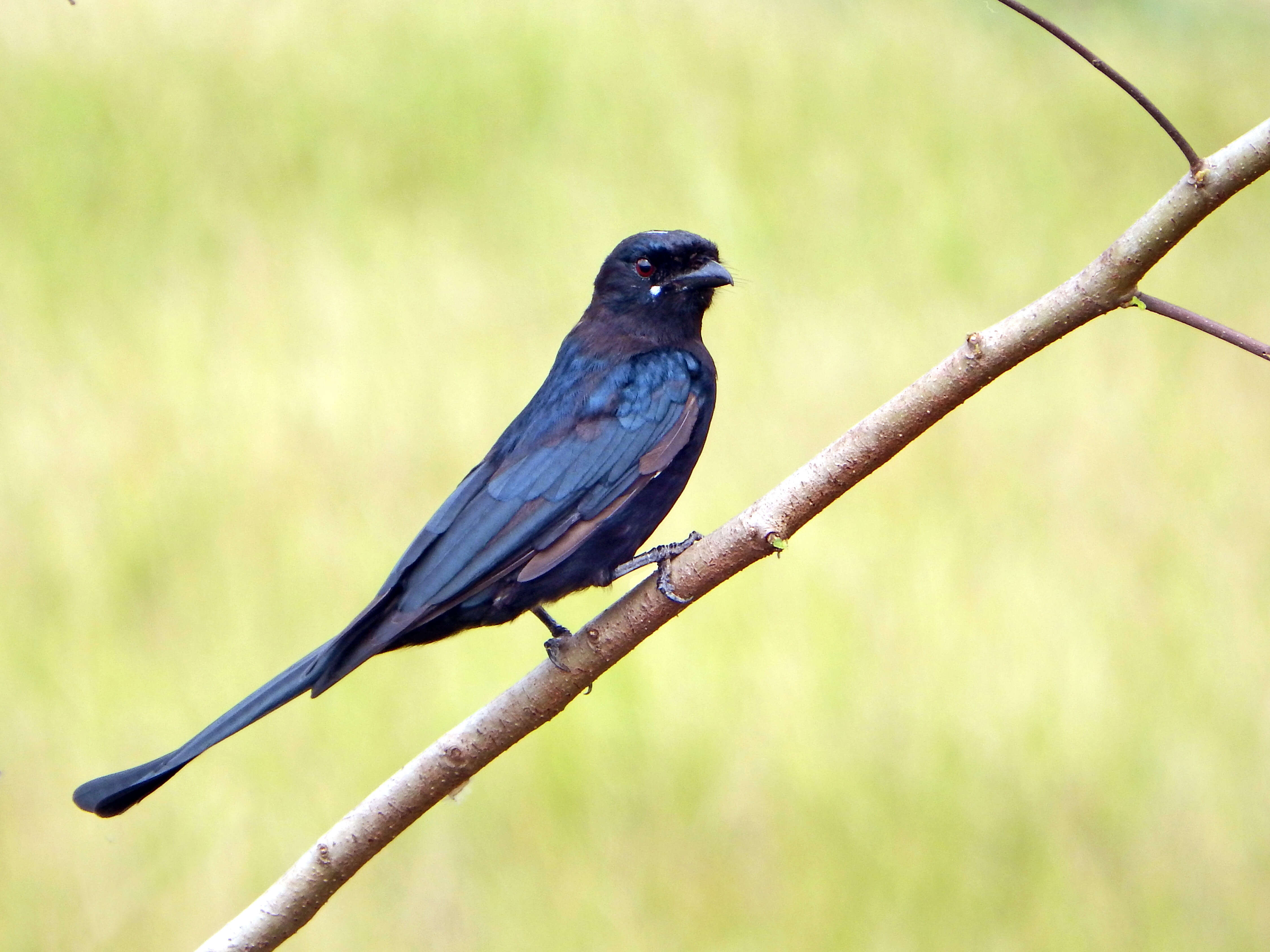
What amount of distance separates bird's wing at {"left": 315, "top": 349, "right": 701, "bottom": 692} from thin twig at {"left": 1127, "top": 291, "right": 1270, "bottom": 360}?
1148 millimetres

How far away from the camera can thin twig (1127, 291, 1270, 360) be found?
143cm

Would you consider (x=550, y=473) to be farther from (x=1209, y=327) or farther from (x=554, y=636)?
(x=1209, y=327)

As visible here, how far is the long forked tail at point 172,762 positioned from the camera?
6.20 feet

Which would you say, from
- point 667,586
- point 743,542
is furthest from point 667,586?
point 743,542

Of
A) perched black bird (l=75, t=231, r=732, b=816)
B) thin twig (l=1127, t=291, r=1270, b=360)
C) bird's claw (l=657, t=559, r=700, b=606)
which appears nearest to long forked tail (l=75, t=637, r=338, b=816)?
perched black bird (l=75, t=231, r=732, b=816)

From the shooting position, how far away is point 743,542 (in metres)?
1.78

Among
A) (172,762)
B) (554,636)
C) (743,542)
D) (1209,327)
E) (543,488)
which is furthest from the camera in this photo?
(554,636)

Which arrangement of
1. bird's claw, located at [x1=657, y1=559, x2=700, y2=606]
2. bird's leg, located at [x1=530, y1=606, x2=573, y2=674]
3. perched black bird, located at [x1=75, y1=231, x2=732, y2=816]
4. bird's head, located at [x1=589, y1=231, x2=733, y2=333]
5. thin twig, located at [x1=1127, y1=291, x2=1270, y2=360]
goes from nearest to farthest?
thin twig, located at [x1=1127, y1=291, x2=1270, y2=360], bird's claw, located at [x1=657, y1=559, x2=700, y2=606], bird's leg, located at [x1=530, y1=606, x2=573, y2=674], perched black bird, located at [x1=75, y1=231, x2=732, y2=816], bird's head, located at [x1=589, y1=231, x2=733, y2=333]

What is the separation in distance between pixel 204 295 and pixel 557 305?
5.09 feet

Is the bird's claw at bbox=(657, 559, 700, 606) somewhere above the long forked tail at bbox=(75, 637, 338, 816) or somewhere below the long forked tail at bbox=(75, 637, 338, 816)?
below

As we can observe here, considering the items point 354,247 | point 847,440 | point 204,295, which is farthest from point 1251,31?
point 847,440

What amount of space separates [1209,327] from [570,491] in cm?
124

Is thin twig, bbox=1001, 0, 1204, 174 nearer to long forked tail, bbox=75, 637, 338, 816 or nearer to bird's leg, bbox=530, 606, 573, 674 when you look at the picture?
bird's leg, bbox=530, 606, 573, 674

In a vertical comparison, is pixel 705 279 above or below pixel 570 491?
above
